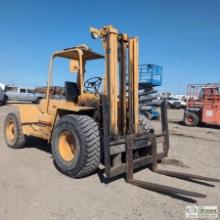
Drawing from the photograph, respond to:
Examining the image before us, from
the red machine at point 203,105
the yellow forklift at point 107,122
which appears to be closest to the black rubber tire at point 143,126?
the yellow forklift at point 107,122

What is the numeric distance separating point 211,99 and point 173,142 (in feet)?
24.1

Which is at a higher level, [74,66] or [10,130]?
[74,66]

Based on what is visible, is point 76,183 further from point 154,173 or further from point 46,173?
point 154,173

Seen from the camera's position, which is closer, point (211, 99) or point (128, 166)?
point (128, 166)

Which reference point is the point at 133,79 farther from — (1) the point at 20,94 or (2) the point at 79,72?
(1) the point at 20,94

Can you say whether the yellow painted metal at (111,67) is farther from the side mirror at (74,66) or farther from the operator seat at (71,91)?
the side mirror at (74,66)

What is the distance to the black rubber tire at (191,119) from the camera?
16.8 meters

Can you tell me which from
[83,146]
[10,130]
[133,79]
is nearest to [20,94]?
[10,130]

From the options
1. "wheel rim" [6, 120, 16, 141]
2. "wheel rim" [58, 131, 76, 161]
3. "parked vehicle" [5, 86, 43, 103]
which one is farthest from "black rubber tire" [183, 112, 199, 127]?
"parked vehicle" [5, 86, 43, 103]

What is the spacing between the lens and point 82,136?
5.62 metres

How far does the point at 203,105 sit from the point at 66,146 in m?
11.7

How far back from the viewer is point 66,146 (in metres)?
6.32

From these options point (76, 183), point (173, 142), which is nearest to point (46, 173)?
point (76, 183)

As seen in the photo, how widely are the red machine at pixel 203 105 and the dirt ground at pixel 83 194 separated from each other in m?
9.28
